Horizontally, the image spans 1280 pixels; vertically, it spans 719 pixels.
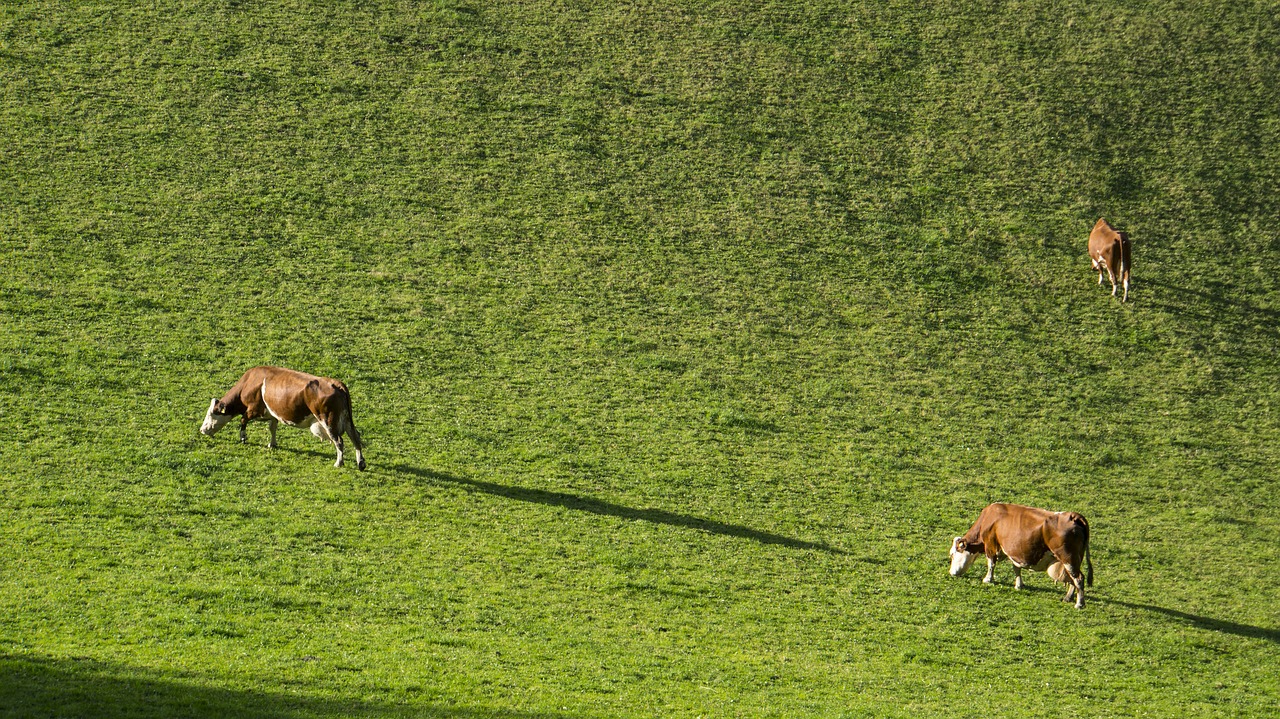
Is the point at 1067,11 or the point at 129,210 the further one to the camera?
the point at 1067,11

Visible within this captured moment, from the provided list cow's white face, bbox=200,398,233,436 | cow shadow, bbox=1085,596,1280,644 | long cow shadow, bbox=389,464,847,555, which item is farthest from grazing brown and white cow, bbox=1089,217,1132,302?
cow's white face, bbox=200,398,233,436

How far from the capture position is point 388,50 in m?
40.3

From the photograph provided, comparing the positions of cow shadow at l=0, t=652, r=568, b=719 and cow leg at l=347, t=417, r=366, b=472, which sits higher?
cow leg at l=347, t=417, r=366, b=472

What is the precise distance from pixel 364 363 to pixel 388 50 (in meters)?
18.0

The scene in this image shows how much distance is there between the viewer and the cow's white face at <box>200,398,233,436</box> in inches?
845

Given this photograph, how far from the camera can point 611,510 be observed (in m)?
20.9

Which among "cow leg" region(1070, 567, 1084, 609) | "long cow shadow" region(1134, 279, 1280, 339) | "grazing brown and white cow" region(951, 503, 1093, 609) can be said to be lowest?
"cow leg" region(1070, 567, 1084, 609)

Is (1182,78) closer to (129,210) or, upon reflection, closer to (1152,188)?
(1152,188)

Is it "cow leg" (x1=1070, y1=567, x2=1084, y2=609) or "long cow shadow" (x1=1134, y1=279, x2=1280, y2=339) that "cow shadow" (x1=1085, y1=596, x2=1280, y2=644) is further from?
"long cow shadow" (x1=1134, y1=279, x2=1280, y2=339)

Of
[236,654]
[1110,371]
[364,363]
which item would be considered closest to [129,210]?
[364,363]

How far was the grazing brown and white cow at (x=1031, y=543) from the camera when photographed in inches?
712

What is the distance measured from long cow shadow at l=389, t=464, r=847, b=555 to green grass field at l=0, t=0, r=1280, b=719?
0.14 meters

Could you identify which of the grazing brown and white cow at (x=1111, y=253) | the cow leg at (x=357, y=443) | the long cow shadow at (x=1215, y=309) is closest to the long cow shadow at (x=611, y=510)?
the cow leg at (x=357, y=443)

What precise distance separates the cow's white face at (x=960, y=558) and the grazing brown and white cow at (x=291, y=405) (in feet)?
32.9
